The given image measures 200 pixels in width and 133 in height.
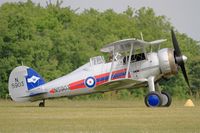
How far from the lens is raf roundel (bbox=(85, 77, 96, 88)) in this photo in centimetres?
3244

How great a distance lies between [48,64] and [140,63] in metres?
32.3

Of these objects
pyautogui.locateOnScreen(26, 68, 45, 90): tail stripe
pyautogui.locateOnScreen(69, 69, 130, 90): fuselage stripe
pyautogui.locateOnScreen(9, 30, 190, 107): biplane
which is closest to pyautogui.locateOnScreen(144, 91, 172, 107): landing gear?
pyautogui.locateOnScreen(9, 30, 190, 107): biplane

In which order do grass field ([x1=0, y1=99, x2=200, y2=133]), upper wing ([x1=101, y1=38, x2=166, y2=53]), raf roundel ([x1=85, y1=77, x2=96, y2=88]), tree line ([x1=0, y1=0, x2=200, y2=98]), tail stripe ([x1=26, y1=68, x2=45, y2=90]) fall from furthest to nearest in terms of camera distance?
tree line ([x1=0, y1=0, x2=200, y2=98])
tail stripe ([x1=26, y1=68, x2=45, y2=90])
raf roundel ([x1=85, y1=77, x2=96, y2=88])
upper wing ([x1=101, y1=38, x2=166, y2=53])
grass field ([x1=0, y1=99, x2=200, y2=133])

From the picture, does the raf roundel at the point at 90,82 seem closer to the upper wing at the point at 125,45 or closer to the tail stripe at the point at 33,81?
the upper wing at the point at 125,45

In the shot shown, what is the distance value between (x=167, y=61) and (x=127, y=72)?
1648mm

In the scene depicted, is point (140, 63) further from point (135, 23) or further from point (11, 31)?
point (135, 23)

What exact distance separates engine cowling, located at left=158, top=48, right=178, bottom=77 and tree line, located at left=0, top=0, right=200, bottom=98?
19.5 metres

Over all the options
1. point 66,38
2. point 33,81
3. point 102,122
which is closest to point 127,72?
point 33,81

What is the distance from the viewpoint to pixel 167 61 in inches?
1235

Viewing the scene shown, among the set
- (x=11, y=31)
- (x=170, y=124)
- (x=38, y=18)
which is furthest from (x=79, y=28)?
(x=170, y=124)

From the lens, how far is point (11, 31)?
2484 inches

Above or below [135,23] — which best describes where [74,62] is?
below

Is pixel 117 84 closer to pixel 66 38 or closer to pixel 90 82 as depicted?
pixel 90 82

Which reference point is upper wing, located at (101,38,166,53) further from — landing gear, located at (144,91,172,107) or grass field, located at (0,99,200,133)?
grass field, located at (0,99,200,133)
